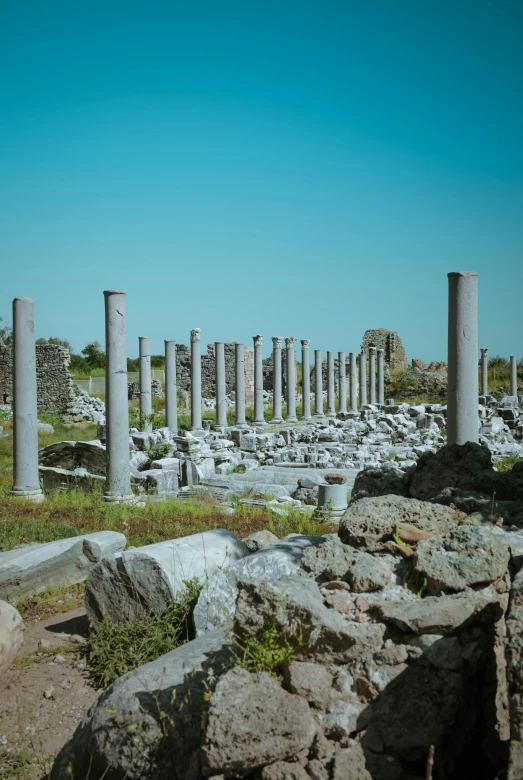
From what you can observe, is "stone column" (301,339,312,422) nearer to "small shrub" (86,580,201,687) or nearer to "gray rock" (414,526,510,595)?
Answer: "small shrub" (86,580,201,687)

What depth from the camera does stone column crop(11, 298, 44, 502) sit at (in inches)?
490

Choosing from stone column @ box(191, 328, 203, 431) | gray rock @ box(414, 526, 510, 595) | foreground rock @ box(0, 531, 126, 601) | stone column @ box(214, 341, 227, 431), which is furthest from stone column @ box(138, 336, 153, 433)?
gray rock @ box(414, 526, 510, 595)

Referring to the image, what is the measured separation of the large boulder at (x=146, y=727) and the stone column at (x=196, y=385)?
19.1m

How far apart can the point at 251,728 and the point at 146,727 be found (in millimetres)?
1079

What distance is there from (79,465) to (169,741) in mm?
11483

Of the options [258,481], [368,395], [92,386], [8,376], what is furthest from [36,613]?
[368,395]

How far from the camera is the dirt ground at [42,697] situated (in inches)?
165

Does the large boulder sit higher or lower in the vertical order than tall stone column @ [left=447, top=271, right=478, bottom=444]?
lower

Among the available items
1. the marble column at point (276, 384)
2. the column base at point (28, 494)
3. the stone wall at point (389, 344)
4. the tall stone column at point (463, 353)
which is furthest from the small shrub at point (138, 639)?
the stone wall at point (389, 344)

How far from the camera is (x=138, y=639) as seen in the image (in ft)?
18.3

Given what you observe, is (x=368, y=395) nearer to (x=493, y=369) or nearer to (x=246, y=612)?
(x=493, y=369)

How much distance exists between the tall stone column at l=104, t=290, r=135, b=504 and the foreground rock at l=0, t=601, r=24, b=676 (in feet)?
20.4

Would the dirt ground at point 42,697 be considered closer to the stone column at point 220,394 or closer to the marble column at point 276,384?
the stone column at point 220,394

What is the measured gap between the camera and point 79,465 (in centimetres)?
1456
